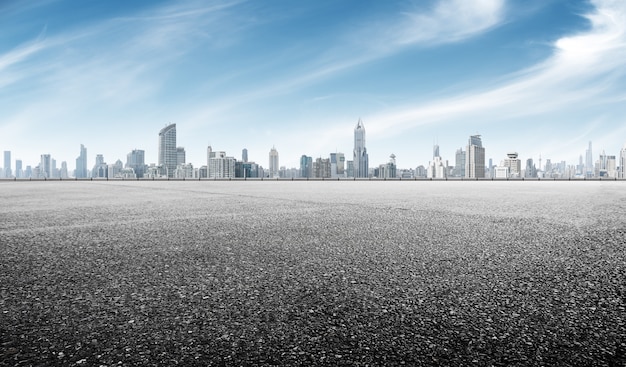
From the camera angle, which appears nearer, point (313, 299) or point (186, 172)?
point (313, 299)

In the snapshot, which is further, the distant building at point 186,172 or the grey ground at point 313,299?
the distant building at point 186,172

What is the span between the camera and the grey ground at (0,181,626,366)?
8.54 feet

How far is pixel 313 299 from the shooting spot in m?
3.62

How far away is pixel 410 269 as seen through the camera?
4730 millimetres

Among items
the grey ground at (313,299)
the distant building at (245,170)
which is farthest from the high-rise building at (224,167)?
the grey ground at (313,299)

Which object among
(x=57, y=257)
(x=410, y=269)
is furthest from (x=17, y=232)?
(x=410, y=269)

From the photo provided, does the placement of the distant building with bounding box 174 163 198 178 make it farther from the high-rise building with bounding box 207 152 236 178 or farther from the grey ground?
the grey ground

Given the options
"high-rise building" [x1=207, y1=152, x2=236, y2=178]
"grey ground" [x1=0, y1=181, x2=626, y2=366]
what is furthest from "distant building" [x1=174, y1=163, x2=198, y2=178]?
"grey ground" [x1=0, y1=181, x2=626, y2=366]

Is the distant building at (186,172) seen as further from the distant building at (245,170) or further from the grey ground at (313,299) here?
the grey ground at (313,299)

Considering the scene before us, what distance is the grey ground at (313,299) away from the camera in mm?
2602

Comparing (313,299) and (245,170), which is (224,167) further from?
(313,299)

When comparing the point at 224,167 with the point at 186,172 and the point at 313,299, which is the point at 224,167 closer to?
the point at 186,172

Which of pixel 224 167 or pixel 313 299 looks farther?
pixel 224 167

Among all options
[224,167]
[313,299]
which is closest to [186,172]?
[224,167]
